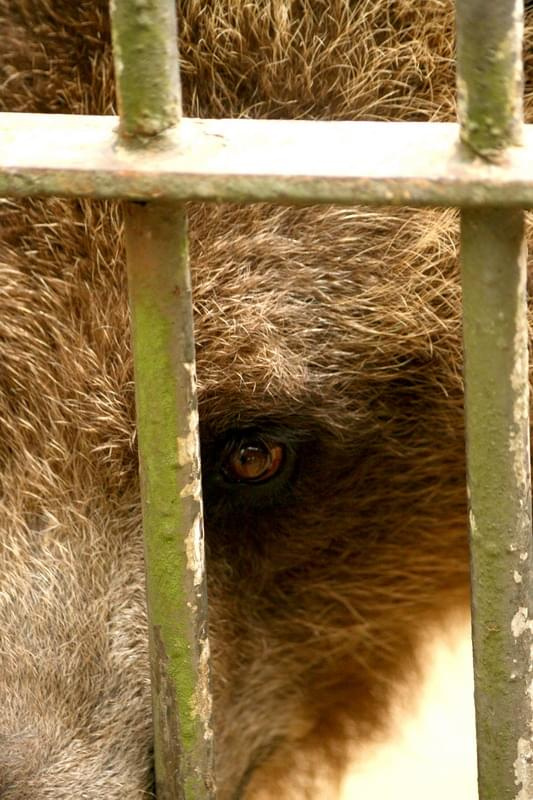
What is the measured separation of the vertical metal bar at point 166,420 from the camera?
1017 millimetres

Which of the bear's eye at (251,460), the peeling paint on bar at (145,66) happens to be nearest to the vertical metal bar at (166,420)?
the peeling paint on bar at (145,66)

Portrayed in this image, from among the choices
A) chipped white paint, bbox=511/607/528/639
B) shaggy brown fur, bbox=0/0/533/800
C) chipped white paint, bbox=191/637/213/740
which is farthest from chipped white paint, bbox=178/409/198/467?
shaggy brown fur, bbox=0/0/533/800

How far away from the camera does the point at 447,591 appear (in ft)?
6.85

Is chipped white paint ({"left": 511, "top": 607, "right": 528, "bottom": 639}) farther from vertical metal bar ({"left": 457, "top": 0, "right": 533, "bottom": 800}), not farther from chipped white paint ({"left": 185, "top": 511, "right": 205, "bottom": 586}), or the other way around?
chipped white paint ({"left": 185, "top": 511, "right": 205, "bottom": 586})

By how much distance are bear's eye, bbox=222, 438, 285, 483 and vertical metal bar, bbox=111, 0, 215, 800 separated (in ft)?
1.67

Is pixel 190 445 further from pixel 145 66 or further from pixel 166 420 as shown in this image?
pixel 145 66

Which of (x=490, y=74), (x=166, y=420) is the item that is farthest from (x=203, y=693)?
(x=490, y=74)

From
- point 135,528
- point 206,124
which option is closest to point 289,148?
point 206,124

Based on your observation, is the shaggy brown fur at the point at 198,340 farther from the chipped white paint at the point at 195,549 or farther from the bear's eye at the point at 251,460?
the chipped white paint at the point at 195,549

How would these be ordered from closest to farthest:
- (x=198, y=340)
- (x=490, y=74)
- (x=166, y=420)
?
(x=490, y=74) → (x=166, y=420) → (x=198, y=340)

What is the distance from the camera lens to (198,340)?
157 centimetres

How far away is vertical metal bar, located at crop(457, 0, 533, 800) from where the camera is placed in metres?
0.98

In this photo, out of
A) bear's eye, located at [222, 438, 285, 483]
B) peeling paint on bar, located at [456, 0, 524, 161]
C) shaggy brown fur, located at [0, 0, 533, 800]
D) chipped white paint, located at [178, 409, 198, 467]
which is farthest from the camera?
bear's eye, located at [222, 438, 285, 483]

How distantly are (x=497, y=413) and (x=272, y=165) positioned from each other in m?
0.26
